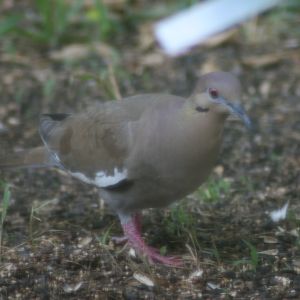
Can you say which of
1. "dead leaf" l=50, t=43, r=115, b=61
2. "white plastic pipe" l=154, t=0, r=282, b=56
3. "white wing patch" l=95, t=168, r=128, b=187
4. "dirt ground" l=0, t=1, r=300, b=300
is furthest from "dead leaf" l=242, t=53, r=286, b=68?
"white wing patch" l=95, t=168, r=128, b=187

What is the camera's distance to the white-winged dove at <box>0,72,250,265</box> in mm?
3678

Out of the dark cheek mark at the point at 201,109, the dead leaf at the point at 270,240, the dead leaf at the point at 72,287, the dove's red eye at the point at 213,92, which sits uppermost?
the dove's red eye at the point at 213,92

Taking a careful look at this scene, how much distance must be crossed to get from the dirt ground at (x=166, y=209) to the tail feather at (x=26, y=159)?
21 cm

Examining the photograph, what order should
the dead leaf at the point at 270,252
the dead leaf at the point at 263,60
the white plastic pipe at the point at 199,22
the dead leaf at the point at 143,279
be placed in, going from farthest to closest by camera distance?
1. the white plastic pipe at the point at 199,22
2. the dead leaf at the point at 263,60
3. the dead leaf at the point at 270,252
4. the dead leaf at the point at 143,279

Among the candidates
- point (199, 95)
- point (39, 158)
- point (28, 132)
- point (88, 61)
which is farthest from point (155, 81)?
point (199, 95)

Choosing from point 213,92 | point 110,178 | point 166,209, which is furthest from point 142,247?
point 213,92

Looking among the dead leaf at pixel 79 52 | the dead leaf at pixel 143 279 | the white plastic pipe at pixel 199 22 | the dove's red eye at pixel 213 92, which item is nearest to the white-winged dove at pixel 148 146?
the dove's red eye at pixel 213 92

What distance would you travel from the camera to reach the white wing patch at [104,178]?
3.89 m

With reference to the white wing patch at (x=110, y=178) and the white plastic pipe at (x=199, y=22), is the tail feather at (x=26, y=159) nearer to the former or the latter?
the white wing patch at (x=110, y=178)

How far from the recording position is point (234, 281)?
12.4 ft

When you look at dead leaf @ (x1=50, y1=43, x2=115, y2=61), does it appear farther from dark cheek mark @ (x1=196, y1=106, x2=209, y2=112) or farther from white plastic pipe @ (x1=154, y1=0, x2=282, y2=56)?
dark cheek mark @ (x1=196, y1=106, x2=209, y2=112)

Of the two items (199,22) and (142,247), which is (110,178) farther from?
(199,22)

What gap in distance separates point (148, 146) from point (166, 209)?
0.87m

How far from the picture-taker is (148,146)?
12.4ft
